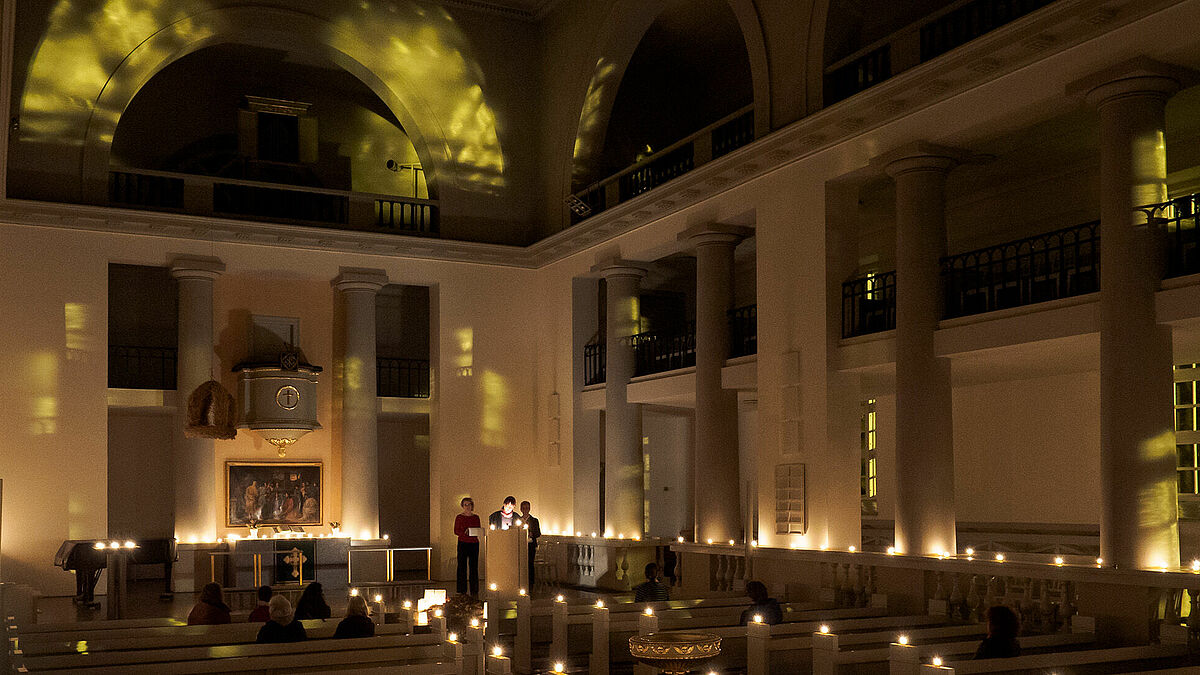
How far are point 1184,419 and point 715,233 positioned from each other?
6.37 m

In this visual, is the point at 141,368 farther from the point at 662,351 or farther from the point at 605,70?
the point at 605,70

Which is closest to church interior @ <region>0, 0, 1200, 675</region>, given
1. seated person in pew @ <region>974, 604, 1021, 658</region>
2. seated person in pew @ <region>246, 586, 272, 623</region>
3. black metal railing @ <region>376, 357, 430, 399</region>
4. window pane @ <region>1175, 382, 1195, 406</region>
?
seated person in pew @ <region>974, 604, 1021, 658</region>

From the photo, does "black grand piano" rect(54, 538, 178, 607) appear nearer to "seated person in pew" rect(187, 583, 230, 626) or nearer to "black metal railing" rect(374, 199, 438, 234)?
"seated person in pew" rect(187, 583, 230, 626)

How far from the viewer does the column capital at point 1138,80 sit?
1011cm

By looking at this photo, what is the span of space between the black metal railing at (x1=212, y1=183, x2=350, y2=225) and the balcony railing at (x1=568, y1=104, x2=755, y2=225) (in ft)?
13.9

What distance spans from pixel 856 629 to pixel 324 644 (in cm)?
460

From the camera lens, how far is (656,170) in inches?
831

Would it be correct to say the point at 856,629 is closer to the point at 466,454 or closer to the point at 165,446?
the point at 466,454

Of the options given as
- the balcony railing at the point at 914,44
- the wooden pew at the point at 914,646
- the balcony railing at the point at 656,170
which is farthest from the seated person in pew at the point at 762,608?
the balcony railing at the point at 656,170

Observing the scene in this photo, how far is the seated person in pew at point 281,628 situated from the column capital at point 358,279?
37.1ft

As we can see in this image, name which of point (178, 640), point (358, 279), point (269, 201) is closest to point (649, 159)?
point (358, 279)

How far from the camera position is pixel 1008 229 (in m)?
16.1

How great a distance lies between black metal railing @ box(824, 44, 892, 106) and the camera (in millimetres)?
14078

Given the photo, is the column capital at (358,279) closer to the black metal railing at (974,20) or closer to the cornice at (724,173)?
the cornice at (724,173)
